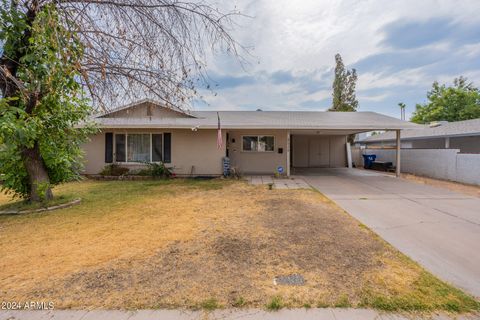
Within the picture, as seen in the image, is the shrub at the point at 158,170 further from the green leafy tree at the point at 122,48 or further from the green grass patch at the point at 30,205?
the green leafy tree at the point at 122,48

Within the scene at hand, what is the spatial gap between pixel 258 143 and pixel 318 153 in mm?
6482

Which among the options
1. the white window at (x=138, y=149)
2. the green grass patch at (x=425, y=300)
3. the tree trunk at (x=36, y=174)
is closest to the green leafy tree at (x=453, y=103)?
the white window at (x=138, y=149)

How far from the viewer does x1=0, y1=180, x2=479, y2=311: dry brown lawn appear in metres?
2.46

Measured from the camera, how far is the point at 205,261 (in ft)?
10.7

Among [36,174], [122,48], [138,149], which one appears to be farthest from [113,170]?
[122,48]

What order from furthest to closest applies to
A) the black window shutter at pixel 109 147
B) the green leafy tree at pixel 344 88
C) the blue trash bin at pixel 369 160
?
the green leafy tree at pixel 344 88
the blue trash bin at pixel 369 160
the black window shutter at pixel 109 147

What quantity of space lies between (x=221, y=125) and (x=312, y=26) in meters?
5.38

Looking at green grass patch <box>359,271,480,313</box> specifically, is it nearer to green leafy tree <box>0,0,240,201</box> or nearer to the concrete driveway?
the concrete driveway

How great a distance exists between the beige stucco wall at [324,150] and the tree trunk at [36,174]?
45.8ft

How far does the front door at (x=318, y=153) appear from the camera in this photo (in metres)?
16.8

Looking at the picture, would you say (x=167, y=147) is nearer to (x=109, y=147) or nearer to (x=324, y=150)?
(x=109, y=147)

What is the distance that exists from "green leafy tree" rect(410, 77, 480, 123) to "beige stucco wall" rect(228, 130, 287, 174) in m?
27.6

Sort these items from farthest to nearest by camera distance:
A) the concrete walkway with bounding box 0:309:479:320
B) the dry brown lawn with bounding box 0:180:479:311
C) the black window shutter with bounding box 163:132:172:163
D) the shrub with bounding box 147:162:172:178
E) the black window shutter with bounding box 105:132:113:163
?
1. the black window shutter with bounding box 163:132:172:163
2. the black window shutter with bounding box 105:132:113:163
3. the shrub with bounding box 147:162:172:178
4. the dry brown lawn with bounding box 0:180:479:311
5. the concrete walkway with bounding box 0:309:479:320

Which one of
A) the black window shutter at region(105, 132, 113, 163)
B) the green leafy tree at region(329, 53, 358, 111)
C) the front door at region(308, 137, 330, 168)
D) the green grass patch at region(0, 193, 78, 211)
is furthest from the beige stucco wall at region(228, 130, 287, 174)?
the green leafy tree at region(329, 53, 358, 111)
